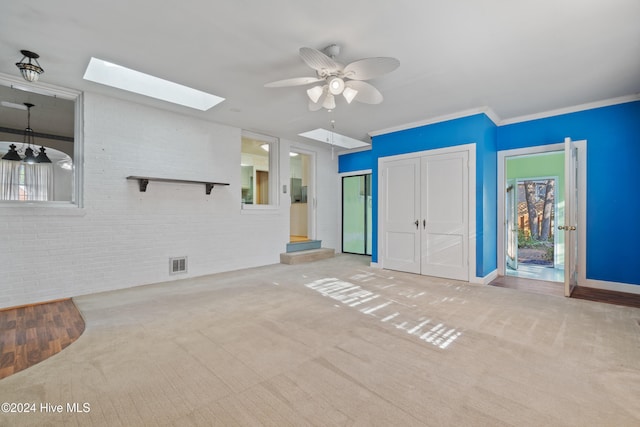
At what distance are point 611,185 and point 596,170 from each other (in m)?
0.28

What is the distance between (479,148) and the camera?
4465mm

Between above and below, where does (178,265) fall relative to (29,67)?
below

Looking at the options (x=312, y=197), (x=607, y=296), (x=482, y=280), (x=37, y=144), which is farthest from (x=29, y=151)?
(x=607, y=296)

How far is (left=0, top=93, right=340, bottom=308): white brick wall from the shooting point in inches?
137

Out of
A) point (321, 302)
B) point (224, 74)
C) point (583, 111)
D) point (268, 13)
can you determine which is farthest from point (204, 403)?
point (583, 111)

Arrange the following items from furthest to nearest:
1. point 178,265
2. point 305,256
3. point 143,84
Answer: point 305,256 < point 178,265 < point 143,84

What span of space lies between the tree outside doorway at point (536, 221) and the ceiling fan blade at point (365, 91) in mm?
5991

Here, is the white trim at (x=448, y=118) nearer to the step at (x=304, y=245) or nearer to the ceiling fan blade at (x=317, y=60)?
the ceiling fan blade at (x=317, y=60)

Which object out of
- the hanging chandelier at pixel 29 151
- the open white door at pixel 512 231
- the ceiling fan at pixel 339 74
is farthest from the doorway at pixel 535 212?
the hanging chandelier at pixel 29 151

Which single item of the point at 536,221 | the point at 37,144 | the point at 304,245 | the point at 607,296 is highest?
the point at 37,144

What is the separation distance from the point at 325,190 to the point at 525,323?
5.29 meters

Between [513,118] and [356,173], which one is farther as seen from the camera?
[356,173]

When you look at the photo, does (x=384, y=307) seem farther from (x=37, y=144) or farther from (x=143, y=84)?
(x=37, y=144)

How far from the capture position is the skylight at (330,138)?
6.46m
